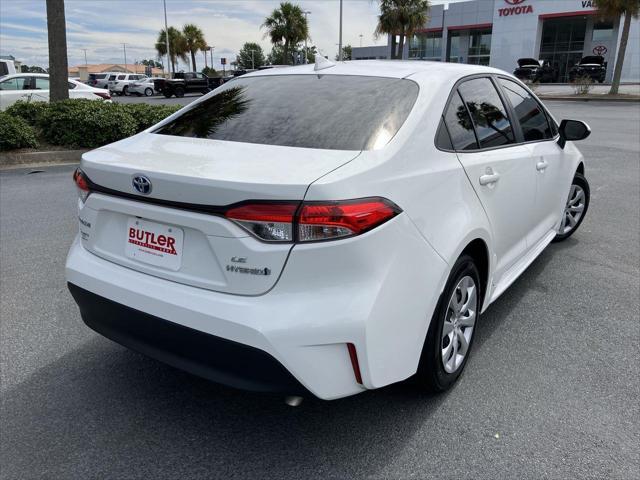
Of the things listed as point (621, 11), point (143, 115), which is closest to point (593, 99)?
point (621, 11)

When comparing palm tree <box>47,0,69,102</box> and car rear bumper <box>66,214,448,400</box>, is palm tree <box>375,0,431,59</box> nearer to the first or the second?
palm tree <box>47,0,69,102</box>

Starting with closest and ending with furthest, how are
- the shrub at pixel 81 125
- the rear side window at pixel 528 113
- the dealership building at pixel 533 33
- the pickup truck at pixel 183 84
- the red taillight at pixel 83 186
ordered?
1. the red taillight at pixel 83 186
2. the rear side window at pixel 528 113
3. the shrub at pixel 81 125
4. the pickup truck at pixel 183 84
5. the dealership building at pixel 533 33

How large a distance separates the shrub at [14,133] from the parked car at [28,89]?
5684 mm

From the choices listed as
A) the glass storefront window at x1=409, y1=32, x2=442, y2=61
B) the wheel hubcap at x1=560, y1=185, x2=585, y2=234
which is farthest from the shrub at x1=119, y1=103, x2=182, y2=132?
the glass storefront window at x1=409, y1=32, x2=442, y2=61

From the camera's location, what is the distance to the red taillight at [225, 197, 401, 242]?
2004mm

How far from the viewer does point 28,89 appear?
15242mm

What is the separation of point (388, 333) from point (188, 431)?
1104 mm

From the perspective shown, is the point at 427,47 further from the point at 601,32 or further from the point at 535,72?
the point at 535,72

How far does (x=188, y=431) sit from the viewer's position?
257 centimetres

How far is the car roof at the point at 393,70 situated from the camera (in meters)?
2.93

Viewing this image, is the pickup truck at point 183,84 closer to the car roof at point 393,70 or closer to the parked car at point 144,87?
the parked car at point 144,87

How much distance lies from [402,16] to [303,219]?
127ft

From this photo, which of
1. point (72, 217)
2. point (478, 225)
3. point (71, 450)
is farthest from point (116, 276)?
point (72, 217)

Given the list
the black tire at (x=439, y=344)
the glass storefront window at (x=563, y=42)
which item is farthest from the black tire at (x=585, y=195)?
the glass storefront window at (x=563, y=42)
